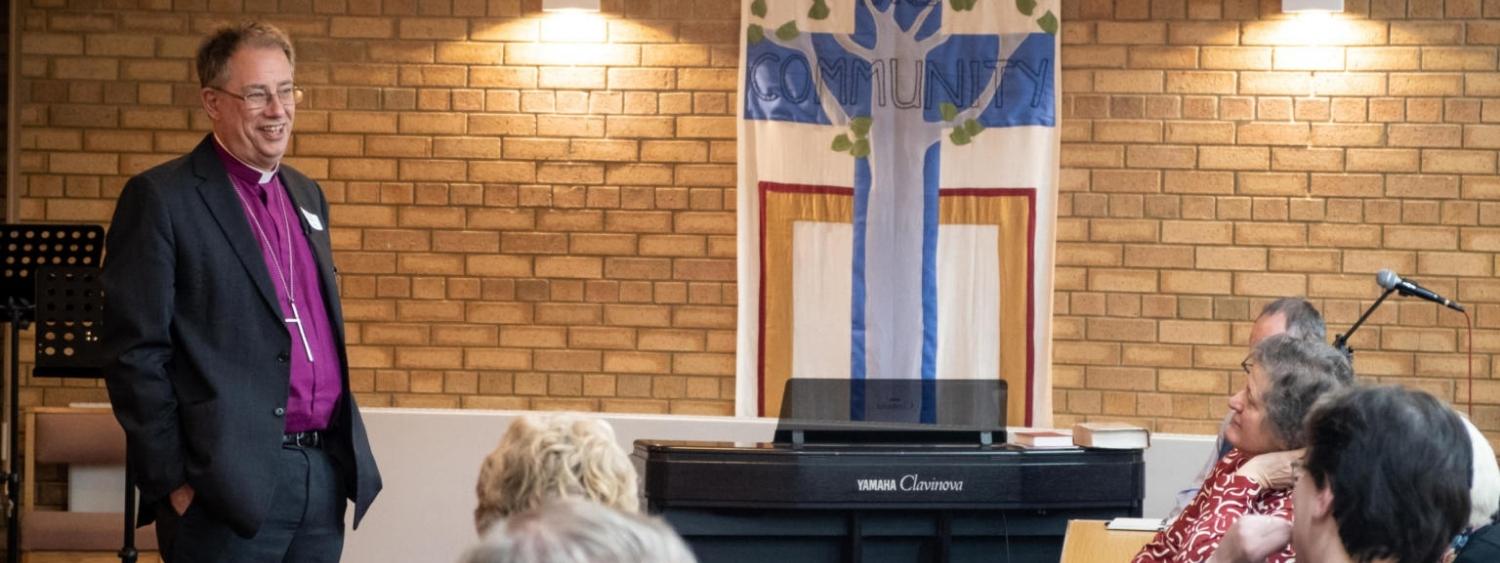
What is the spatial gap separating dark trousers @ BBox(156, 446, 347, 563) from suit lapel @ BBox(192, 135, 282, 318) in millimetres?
293

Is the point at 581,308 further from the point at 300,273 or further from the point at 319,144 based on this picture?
the point at 300,273

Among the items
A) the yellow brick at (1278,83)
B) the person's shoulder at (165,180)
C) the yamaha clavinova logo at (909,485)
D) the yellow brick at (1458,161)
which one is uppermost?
the yellow brick at (1278,83)

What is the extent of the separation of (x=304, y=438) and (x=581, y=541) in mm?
2034

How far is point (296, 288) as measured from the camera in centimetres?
303

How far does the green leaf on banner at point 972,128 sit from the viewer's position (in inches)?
232

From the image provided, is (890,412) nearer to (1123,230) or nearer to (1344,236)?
(1123,230)

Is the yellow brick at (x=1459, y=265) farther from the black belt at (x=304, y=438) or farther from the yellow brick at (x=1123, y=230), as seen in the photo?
the black belt at (x=304, y=438)

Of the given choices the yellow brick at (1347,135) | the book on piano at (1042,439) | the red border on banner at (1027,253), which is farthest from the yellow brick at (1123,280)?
the book on piano at (1042,439)

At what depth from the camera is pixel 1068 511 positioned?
14.4 ft

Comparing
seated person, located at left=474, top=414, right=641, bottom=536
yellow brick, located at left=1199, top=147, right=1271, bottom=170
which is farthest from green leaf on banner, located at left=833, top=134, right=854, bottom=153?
seated person, located at left=474, top=414, right=641, bottom=536

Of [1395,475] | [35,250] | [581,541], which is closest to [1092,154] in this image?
[35,250]

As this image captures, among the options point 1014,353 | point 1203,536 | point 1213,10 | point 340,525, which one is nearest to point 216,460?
point 340,525

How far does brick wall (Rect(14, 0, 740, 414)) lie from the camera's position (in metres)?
6.05

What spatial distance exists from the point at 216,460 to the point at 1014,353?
3693 millimetres
